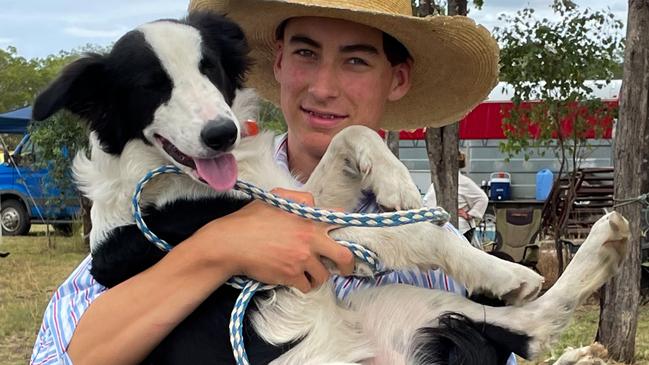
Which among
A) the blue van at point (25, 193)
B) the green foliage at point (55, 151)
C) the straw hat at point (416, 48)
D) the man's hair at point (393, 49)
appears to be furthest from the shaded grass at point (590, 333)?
the blue van at point (25, 193)

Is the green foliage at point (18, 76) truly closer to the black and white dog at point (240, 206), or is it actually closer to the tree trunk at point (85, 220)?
the tree trunk at point (85, 220)

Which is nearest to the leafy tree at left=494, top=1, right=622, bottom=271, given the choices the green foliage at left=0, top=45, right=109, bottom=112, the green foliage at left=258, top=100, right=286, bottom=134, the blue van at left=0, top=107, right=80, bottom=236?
the green foliage at left=258, top=100, right=286, bottom=134

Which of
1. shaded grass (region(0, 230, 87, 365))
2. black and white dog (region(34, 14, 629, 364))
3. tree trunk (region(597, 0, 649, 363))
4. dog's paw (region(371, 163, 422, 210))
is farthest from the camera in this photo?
shaded grass (region(0, 230, 87, 365))

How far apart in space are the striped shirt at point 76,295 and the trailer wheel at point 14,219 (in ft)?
48.9

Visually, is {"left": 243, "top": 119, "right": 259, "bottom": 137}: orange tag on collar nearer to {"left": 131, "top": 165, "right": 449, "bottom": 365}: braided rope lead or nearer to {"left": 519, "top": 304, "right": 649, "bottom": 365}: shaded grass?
{"left": 131, "top": 165, "right": 449, "bottom": 365}: braided rope lead

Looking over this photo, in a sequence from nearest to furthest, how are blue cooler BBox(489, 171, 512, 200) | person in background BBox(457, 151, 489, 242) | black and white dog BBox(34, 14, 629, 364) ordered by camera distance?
black and white dog BBox(34, 14, 629, 364), person in background BBox(457, 151, 489, 242), blue cooler BBox(489, 171, 512, 200)

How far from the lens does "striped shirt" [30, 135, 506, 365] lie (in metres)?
1.77

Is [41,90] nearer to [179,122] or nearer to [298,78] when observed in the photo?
[179,122]

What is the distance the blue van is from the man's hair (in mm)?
10282

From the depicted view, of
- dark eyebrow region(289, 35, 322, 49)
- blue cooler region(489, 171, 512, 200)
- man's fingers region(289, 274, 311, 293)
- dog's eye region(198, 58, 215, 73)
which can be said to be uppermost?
dark eyebrow region(289, 35, 322, 49)

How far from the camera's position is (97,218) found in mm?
1959

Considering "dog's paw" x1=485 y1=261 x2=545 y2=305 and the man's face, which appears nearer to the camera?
"dog's paw" x1=485 y1=261 x2=545 y2=305

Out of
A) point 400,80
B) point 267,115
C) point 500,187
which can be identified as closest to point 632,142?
point 267,115

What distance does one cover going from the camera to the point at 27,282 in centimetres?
917
